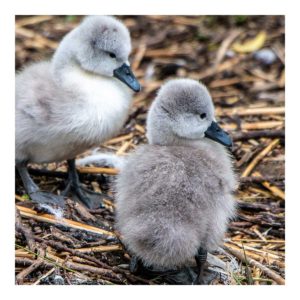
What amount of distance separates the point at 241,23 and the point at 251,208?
2.02m

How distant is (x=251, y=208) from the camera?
11.5ft

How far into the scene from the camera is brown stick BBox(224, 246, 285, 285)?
2883 mm

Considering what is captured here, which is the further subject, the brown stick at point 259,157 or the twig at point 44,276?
the brown stick at point 259,157

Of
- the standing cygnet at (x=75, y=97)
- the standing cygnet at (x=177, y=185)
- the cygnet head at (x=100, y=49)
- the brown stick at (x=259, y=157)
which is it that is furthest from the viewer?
the brown stick at (x=259, y=157)

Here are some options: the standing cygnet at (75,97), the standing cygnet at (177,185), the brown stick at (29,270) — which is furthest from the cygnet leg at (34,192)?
the standing cygnet at (177,185)

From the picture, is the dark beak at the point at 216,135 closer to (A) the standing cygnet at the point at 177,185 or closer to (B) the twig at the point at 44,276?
(A) the standing cygnet at the point at 177,185

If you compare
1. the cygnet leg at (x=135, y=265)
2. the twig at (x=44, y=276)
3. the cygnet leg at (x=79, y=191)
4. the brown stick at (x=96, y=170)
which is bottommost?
the twig at (x=44, y=276)

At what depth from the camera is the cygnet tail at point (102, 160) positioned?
387 centimetres

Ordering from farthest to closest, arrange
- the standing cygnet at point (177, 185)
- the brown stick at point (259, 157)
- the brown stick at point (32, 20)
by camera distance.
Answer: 1. the brown stick at point (32, 20)
2. the brown stick at point (259, 157)
3. the standing cygnet at point (177, 185)

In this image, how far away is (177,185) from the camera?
2648 millimetres

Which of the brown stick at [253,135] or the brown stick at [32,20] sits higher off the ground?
the brown stick at [32,20]

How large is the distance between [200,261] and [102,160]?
1280 mm

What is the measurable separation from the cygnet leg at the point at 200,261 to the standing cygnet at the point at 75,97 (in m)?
0.95

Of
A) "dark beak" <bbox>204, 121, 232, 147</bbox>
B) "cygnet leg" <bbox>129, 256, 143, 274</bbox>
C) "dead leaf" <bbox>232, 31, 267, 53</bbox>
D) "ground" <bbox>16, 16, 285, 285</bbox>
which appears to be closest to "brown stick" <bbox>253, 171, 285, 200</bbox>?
"ground" <bbox>16, 16, 285, 285</bbox>
